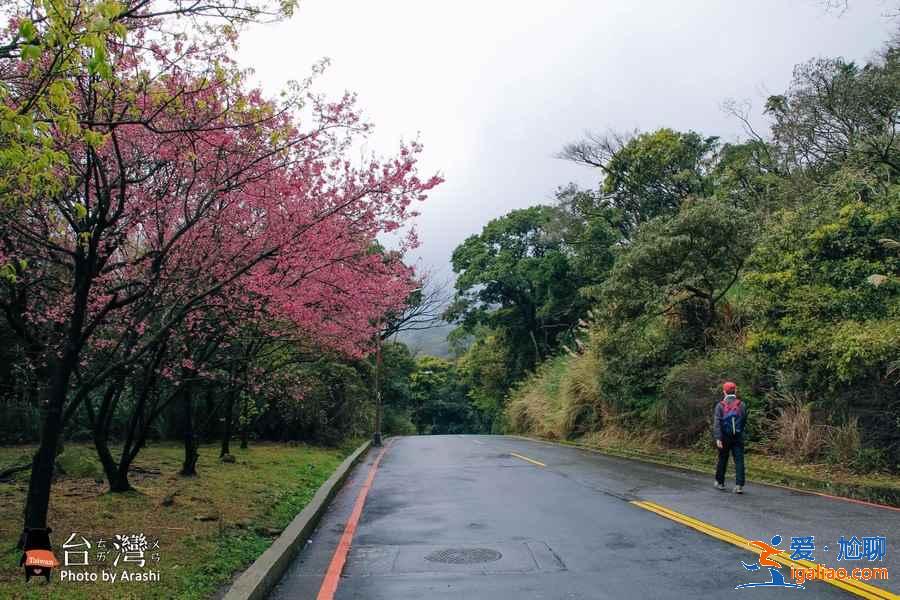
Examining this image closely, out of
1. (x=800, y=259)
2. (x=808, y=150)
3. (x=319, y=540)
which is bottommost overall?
(x=319, y=540)

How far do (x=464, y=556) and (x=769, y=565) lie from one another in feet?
9.32

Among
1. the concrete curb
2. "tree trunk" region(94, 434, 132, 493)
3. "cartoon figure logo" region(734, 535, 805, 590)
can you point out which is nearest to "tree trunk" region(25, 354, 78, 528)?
the concrete curb

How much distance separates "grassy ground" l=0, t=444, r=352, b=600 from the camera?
576 cm

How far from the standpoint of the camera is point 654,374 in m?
20.8

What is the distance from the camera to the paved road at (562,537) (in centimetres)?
592

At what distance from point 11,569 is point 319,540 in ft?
10.2

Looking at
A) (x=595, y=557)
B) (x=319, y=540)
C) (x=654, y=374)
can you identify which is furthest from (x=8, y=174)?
(x=654, y=374)

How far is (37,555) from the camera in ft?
20.0

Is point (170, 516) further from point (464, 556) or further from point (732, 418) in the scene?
point (732, 418)

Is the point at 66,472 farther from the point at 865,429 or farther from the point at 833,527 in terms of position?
the point at 865,429

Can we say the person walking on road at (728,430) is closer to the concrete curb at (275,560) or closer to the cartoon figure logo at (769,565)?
the cartoon figure logo at (769,565)

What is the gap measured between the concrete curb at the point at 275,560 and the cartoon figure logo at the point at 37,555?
1624mm

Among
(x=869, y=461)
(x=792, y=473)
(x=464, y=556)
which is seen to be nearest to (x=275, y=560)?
(x=464, y=556)

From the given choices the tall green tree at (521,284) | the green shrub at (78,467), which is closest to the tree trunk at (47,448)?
the green shrub at (78,467)
